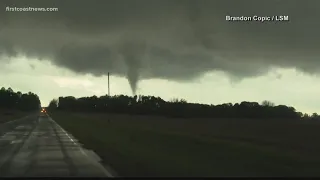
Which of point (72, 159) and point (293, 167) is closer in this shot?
point (293, 167)

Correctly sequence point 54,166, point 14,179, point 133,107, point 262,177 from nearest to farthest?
point 14,179 < point 262,177 < point 54,166 < point 133,107

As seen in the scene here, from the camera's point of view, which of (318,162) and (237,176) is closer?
(237,176)

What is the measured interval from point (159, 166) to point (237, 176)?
341 cm

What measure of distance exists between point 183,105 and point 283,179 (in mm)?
131938

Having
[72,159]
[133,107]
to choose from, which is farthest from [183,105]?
[72,159]

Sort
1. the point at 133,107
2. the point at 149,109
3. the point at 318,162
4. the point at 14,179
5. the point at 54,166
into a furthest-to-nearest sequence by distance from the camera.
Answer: the point at 133,107 → the point at 149,109 → the point at 318,162 → the point at 54,166 → the point at 14,179

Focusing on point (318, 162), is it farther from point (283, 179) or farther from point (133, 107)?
point (133, 107)

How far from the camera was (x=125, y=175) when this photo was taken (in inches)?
522

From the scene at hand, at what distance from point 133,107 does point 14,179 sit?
15579 centimetres

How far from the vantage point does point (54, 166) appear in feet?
50.8

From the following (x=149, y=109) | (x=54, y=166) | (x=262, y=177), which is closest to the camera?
(x=262, y=177)

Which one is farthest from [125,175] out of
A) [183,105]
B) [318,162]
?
[183,105]

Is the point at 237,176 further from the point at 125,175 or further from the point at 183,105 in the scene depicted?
the point at 183,105

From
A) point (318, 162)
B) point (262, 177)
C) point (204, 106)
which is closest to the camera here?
point (262, 177)
